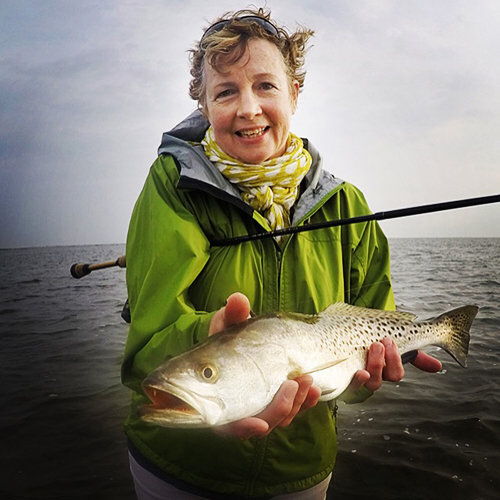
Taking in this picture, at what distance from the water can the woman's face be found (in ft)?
3.91

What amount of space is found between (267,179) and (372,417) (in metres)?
3.47

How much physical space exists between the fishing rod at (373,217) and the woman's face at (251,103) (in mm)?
340

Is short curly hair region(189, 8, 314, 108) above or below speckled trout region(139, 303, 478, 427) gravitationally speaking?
above

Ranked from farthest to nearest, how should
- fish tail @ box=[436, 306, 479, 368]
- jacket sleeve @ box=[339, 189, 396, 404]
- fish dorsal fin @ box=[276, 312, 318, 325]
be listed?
fish tail @ box=[436, 306, 479, 368] < jacket sleeve @ box=[339, 189, 396, 404] < fish dorsal fin @ box=[276, 312, 318, 325]

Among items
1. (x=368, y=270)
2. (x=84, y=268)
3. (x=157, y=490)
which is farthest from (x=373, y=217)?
Result: (x=84, y=268)

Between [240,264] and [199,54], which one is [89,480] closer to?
[240,264]

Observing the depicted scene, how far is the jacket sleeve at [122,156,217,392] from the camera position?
1.32 meters

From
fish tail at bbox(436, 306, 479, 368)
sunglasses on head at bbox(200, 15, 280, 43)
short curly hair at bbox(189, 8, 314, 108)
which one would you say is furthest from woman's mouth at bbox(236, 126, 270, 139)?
fish tail at bbox(436, 306, 479, 368)

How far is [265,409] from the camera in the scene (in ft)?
4.16

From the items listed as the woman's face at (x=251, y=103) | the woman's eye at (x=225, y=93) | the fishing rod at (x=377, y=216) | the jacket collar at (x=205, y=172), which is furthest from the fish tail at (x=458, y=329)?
the woman's eye at (x=225, y=93)

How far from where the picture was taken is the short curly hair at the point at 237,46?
63.7 inches

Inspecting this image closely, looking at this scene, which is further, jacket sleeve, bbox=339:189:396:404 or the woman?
jacket sleeve, bbox=339:189:396:404

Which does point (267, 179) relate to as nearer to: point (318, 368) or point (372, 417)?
point (318, 368)

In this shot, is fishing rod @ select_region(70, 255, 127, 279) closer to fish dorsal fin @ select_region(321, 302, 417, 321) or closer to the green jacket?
the green jacket
